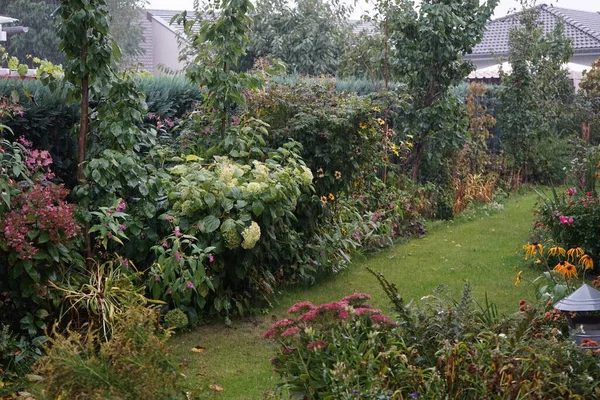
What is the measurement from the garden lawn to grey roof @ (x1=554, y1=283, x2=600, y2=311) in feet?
6.11

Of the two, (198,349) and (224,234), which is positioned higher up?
(224,234)

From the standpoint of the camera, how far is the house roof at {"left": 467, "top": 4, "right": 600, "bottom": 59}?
29.7 metres

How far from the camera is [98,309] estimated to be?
5.29m

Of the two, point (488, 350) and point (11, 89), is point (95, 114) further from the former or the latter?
point (488, 350)

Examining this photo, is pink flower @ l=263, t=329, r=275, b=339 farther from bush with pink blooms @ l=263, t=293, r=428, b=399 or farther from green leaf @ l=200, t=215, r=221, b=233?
green leaf @ l=200, t=215, r=221, b=233

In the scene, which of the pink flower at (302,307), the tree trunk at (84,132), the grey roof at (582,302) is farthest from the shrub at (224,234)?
the grey roof at (582,302)

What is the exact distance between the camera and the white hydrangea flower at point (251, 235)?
232 inches

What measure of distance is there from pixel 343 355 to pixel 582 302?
1.46 m

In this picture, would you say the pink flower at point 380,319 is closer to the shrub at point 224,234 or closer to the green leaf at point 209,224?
the shrub at point 224,234

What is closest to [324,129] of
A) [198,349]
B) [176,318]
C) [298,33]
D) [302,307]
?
[176,318]

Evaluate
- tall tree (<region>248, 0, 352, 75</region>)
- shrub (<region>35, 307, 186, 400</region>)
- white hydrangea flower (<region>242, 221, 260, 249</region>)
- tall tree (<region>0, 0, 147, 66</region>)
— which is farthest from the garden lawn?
tall tree (<region>0, 0, 147, 66</region>)

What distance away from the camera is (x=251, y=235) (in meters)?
5.90

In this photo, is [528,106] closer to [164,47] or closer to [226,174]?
[226,174]

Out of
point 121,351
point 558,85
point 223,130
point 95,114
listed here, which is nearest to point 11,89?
point 95,114
